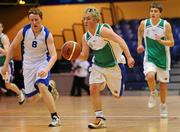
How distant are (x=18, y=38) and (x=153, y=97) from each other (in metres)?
2.66

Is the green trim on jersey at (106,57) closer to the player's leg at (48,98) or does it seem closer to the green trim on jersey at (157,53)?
the player's leg at (48,98)

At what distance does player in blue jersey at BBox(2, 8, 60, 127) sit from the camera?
777cm

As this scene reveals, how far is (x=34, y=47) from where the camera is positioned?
789 centimetres

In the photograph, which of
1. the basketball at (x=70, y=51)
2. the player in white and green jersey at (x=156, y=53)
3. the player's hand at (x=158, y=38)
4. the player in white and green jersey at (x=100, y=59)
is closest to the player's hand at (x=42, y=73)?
the basketball at (x=70, y=51)

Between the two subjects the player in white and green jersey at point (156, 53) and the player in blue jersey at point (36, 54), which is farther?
the player in white and green jersey at point (156, 53)

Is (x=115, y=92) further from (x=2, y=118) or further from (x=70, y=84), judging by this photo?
(x=70, y=84)

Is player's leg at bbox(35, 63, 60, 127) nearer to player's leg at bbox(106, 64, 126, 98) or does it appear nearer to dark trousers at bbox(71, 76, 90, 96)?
player's leg at bbox(106, 64, 126, 98)

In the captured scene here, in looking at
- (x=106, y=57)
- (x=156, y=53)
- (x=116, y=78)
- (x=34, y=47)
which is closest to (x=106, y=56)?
(x=106, y=57)

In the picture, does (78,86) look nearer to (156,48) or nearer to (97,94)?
(156,48)

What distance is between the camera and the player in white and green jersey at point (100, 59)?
7.56m

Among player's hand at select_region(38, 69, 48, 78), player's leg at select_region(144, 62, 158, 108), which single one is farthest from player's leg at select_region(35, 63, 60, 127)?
player's leg at select_region(144, 62, 158, 108)

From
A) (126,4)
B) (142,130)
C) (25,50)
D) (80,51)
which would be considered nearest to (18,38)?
(25,50)

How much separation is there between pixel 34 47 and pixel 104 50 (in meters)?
1.09

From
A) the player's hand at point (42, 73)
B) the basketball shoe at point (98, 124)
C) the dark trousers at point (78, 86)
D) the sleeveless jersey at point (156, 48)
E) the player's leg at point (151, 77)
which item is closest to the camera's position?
the player's hand at point (42, 73)
